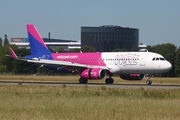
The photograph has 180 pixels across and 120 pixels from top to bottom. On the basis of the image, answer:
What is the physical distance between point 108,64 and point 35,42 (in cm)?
1349

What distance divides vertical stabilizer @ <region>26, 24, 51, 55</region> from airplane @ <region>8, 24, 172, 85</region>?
1.49 m

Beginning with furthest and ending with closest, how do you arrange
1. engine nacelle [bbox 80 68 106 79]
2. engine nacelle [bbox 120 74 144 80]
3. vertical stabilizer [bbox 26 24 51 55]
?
1. vertical stabilizer [bbox 26 24 51 55]
2. engine nacelle [bbox 120 74 144 80]
3. engine nacelle [bbox 80 68 106 79]

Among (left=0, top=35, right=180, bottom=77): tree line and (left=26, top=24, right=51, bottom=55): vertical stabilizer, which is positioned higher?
(left=26, top=24, right=51, bottom=55): vertical stabilizer

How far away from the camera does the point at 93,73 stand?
5300 centimetres

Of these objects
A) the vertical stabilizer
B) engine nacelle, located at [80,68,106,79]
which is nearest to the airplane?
engine nacelle, located at [80,68,106,79]

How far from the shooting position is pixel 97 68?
54062 mm

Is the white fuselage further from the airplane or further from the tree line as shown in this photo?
the tree line

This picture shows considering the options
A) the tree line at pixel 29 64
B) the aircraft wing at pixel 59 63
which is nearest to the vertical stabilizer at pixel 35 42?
the aircraft wing at pixel 59 63

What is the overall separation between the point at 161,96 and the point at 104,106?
8.05m

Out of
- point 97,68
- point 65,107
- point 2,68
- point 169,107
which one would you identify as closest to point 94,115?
point 65,107

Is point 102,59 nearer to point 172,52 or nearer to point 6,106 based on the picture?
point 6,106

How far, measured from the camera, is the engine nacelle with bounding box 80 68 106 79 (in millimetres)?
52750

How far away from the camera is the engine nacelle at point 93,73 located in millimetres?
52750

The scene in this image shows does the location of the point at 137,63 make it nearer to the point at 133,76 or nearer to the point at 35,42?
the point at 133,76
